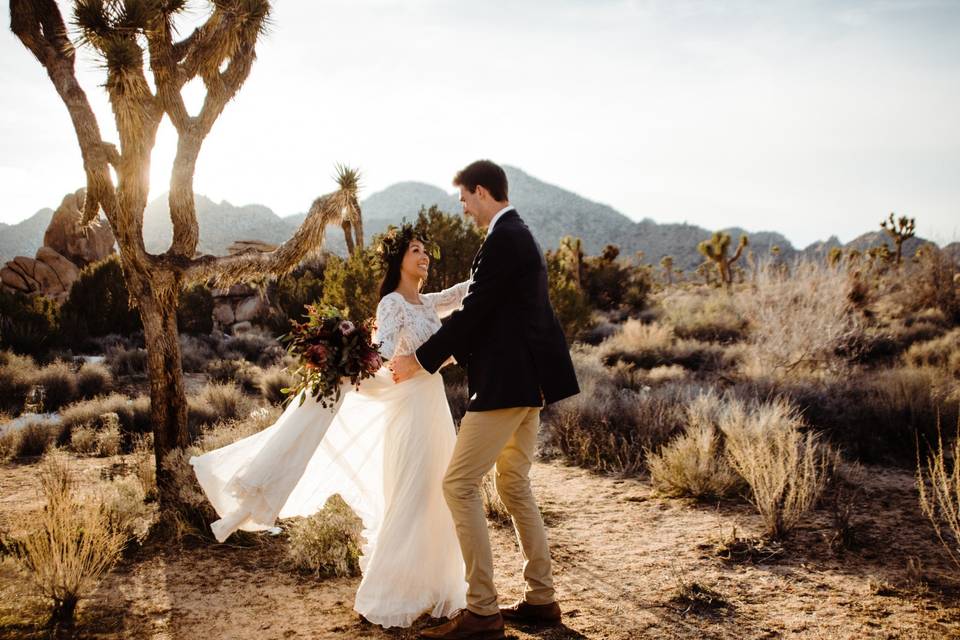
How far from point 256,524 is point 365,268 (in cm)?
792

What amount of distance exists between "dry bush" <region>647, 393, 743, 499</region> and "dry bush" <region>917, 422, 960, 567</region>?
1.53m

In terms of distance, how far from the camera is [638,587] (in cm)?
417

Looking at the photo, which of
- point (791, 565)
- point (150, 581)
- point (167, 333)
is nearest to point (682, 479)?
point (791, 565)

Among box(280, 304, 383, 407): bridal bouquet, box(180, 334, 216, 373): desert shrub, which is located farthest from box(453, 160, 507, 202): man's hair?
box(180, 334, 216, 373): desert shrub

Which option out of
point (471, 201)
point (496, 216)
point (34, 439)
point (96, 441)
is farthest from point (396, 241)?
point (34, 439)

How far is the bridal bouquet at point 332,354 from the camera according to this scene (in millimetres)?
3645

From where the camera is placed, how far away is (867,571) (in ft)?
13.8

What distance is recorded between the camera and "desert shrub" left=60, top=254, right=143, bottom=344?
17.7m

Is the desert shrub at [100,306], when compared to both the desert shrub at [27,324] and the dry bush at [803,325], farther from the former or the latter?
the dry bush at [803,325]

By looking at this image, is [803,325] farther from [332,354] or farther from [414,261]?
[332,354]

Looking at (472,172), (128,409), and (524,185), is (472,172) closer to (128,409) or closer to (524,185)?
(128,409)

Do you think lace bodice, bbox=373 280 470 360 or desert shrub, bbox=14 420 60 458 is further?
desert shrub, bbox=14 420 60 458

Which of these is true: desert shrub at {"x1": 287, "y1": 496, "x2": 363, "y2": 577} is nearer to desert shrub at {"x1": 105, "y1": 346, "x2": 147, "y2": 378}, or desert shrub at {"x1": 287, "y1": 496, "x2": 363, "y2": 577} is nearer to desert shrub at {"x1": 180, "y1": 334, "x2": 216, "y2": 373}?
desert shrub at {"x1": 180, "y1": 334, "x2": 216, "y2": 373}

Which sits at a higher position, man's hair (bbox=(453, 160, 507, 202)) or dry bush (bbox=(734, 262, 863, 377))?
man's hair (bbox=(453, 160, 507, 202))
